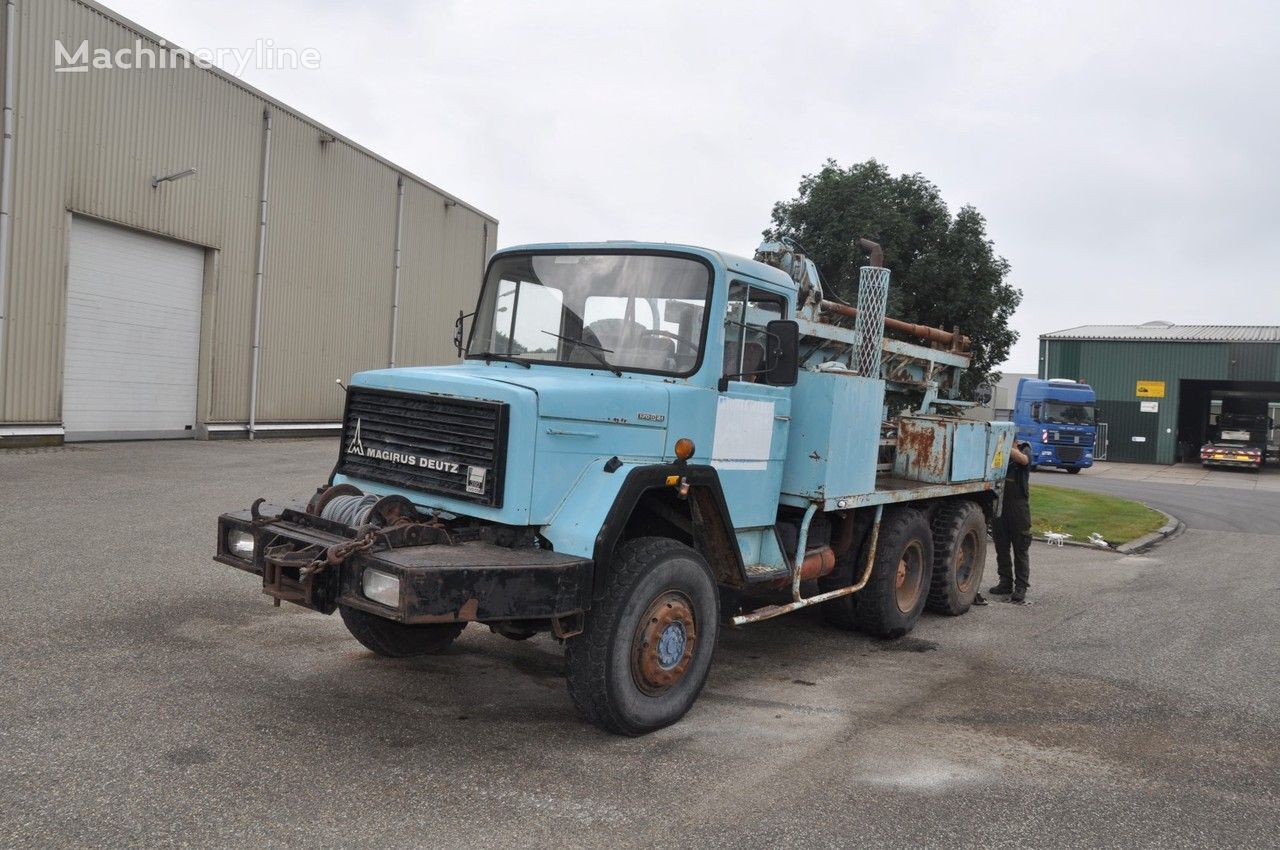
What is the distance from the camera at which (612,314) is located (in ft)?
19.2

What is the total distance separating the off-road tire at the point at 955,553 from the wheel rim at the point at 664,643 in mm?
3990

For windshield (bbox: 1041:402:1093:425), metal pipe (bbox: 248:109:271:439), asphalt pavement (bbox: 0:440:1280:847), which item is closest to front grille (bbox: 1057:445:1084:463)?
windshield (bbox: 1041:402:1093:425)

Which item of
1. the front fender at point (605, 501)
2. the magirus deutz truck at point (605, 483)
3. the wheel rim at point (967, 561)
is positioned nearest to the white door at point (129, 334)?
the magirus deutz truck at point (605, 483)

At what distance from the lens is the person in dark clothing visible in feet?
32.8

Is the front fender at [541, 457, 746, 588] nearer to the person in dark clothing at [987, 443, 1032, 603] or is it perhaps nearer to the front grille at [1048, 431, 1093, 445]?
the person in dark clothing at [987, 443, 1032, 603]

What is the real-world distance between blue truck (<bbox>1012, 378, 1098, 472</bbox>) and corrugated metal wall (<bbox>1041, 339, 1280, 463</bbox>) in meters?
12.1

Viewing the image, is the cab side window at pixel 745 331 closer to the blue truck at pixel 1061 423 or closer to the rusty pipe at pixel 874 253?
the rusty pipe at pixel 874 253

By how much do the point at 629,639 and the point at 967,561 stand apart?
17.5 feet

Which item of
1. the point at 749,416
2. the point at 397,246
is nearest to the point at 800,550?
the point at 749,416

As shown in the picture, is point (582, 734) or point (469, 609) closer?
point (469, 609)

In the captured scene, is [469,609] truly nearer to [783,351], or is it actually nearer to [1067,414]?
[783,351]

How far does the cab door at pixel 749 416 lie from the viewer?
5910 mm

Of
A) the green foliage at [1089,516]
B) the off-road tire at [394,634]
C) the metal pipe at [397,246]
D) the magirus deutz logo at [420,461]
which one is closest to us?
the magirus deutz logo at [420,461]

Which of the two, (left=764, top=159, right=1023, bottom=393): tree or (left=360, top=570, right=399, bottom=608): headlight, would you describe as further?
(left=764, top=159, right=1023, bottom=393): tree
